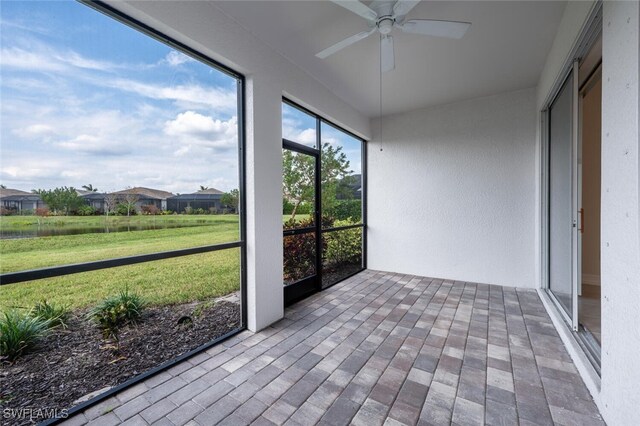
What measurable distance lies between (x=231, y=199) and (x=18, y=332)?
160 centimetres

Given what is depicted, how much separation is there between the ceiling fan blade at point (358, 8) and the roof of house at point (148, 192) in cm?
Answer: 180

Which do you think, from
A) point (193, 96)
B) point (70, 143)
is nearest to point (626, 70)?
point (193, 96)

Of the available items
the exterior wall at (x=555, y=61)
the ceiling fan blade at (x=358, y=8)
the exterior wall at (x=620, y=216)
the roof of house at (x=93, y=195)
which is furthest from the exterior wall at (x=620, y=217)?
the roof of house at (x=93, y=195)

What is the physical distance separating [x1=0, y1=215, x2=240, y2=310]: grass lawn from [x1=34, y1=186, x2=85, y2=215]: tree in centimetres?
6

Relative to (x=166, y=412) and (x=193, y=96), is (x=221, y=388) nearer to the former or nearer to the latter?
(x=166, y=412)

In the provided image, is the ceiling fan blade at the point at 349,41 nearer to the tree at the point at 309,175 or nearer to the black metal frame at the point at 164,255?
the black metal frame at the point at 164,255

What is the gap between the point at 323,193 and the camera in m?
3.93

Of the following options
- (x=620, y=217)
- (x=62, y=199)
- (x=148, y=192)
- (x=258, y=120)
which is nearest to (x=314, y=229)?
(x=258, y=120)

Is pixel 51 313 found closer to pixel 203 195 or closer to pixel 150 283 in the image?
pixel 150 283

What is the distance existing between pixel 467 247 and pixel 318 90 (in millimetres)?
3228

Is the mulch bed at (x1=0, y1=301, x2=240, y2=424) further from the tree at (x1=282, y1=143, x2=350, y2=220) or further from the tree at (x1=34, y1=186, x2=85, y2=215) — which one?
the tree at (x1=282, y1=143, x2=350, y2=220)

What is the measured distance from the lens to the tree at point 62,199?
158 cm

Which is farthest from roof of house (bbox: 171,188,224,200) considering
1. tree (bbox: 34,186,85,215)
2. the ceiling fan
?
the ceiling fan

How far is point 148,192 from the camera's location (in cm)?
200
